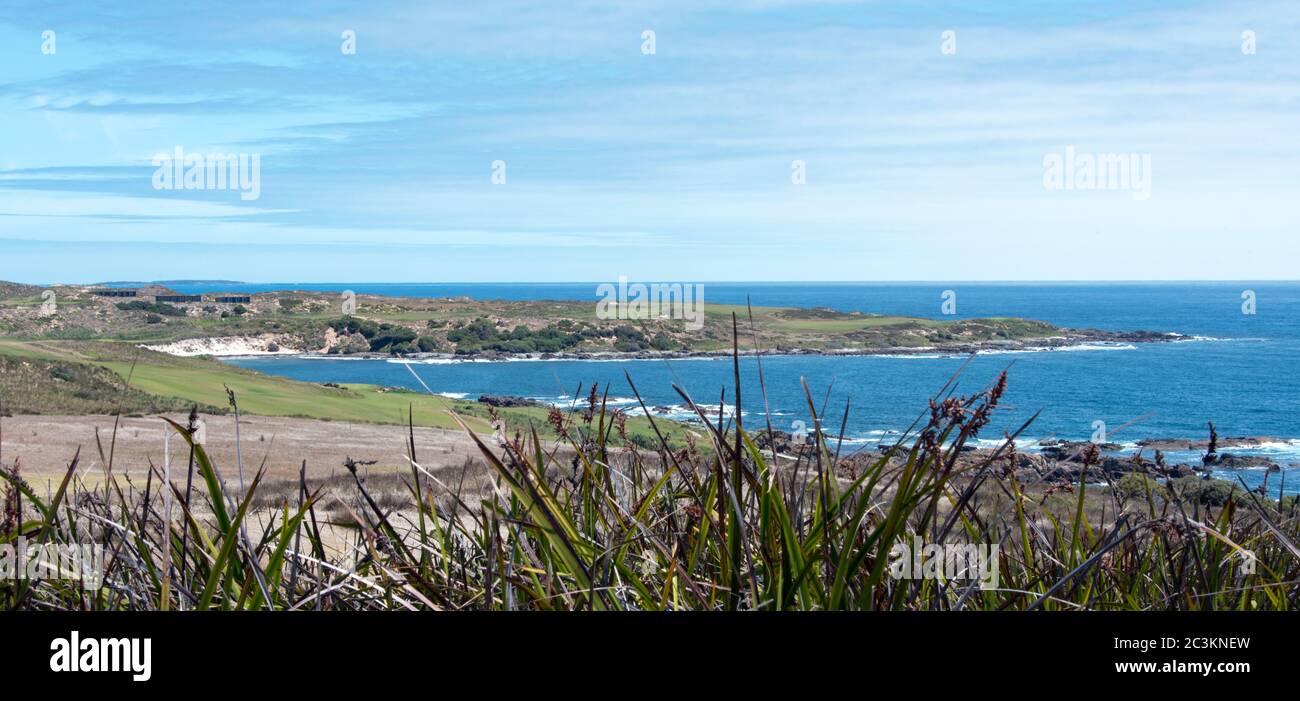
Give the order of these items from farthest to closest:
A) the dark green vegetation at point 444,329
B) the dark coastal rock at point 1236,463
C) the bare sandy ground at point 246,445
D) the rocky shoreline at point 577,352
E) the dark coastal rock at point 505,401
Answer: the dark green vegetation at point 444,329 → the rocky shoreline at point 577,352 → the bare sandy ground at point 246,445 → the dark coastal rock at point 1236,463 → the dark coastal rock at point 505,401

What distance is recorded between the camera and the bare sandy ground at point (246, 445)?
1919 cm

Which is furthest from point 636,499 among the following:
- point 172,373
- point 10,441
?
point 172,373

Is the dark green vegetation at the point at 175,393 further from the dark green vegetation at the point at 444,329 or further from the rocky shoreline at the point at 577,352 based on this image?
the dark green vegetation at the point at 444,329

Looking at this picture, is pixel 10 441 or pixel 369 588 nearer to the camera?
pixel 369 588

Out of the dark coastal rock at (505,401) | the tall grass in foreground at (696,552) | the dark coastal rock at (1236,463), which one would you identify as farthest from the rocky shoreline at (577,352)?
the tall grass in foreground at (696,552)

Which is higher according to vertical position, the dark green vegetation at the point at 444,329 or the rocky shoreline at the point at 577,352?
the dark green vegetation at the point at 444,329

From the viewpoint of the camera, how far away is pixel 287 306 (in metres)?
104

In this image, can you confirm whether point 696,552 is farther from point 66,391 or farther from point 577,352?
point 577,352

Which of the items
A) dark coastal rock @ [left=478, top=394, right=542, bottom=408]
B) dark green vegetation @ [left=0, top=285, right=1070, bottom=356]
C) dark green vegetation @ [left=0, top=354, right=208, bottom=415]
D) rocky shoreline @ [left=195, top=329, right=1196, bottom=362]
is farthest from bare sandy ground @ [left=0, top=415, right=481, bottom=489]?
dark green vegetation @ [left=0, top=285, right=1070, bottom=356]

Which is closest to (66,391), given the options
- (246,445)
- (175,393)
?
(175,393)

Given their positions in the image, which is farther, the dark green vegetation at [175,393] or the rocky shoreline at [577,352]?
the rocky shoreline at [577,352]
